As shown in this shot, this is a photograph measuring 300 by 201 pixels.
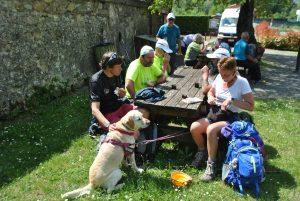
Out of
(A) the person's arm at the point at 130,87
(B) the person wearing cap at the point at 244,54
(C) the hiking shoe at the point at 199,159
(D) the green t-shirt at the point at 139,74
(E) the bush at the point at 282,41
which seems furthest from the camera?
(E) the bush at the point at 282,41

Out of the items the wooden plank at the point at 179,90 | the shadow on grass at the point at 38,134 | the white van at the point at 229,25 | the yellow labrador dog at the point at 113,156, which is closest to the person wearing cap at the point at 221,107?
the wooden plank at the point at 179,90

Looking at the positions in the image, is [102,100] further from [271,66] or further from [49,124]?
[271,66]

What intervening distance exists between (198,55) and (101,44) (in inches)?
110

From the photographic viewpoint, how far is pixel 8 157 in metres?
5.52

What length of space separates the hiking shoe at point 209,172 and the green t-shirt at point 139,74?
5.91 ft

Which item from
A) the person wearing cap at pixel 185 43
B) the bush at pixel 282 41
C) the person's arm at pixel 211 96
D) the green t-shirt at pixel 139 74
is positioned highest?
the green t-shirt at pixel 139 74

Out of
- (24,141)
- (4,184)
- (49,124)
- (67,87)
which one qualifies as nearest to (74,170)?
(4,184)

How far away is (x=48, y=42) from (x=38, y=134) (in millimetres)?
2690

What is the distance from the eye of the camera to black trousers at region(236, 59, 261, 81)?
1108 centimetres

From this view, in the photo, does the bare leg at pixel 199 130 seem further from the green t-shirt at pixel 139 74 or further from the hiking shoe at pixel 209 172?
the green t-shirt at pixel 139 74

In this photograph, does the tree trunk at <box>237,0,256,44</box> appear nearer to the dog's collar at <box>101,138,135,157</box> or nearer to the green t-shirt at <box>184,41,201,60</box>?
the green t-shirt at <box>184,41,201,60</box>

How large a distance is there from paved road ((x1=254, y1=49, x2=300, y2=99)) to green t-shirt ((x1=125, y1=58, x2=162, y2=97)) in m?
4.66

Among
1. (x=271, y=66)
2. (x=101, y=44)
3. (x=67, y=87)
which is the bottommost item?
(x=271, y=66)

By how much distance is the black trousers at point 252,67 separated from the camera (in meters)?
11.1
